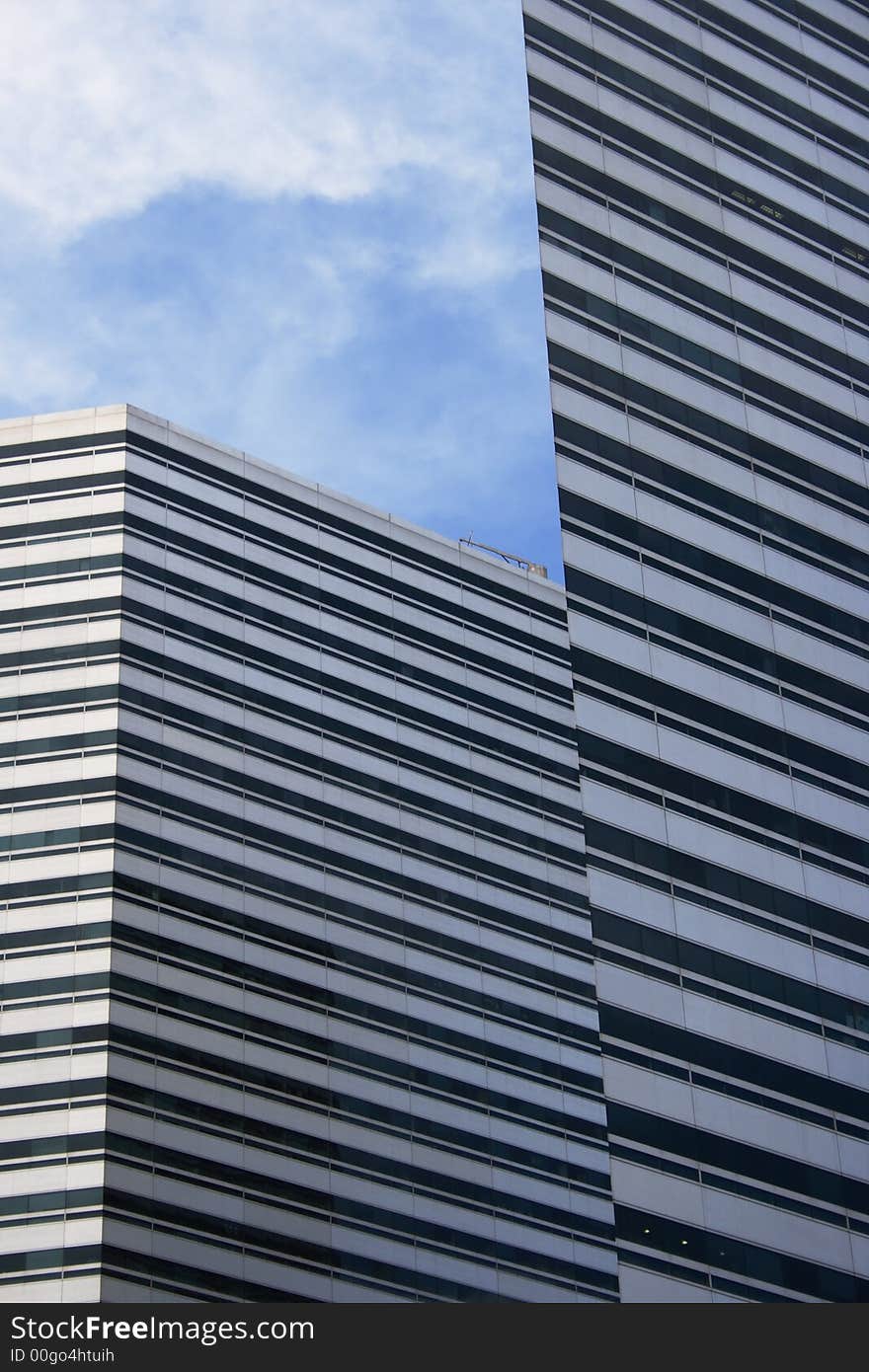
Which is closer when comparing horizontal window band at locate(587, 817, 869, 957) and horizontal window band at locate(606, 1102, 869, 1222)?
horizontal window band at locate(606, 1102, 869, 1222)

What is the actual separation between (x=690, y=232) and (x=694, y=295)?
342 centimetres

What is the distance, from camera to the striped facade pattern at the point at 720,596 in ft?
244

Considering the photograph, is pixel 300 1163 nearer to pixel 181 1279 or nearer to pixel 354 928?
pixel 181 1279

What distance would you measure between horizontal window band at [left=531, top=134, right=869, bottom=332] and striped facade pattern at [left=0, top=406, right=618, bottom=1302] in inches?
1719

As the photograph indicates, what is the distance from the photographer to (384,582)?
445 feet

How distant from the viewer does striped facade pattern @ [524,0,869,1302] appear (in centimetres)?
7438

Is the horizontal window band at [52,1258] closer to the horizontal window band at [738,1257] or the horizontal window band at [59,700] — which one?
the horizontal window band at [59,700]

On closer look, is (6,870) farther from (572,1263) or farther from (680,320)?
(680,320)

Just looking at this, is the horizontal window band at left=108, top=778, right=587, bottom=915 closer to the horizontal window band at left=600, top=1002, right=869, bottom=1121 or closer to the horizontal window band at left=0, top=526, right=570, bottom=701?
the horizontal window band at left=0, top=526, right=570, bottom=701

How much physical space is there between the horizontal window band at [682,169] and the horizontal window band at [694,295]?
3.37 metres

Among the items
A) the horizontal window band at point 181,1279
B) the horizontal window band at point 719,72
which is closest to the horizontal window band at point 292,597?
the horizontal window band at point 181,1279

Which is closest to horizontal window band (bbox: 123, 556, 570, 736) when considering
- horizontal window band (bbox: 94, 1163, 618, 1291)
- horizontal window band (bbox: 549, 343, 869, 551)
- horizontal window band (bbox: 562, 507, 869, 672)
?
horizontal window band (bbox: 94, 1163, 618, 1291)

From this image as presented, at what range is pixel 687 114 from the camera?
95.2m

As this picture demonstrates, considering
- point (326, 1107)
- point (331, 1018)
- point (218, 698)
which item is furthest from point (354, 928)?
point (218, 698)
